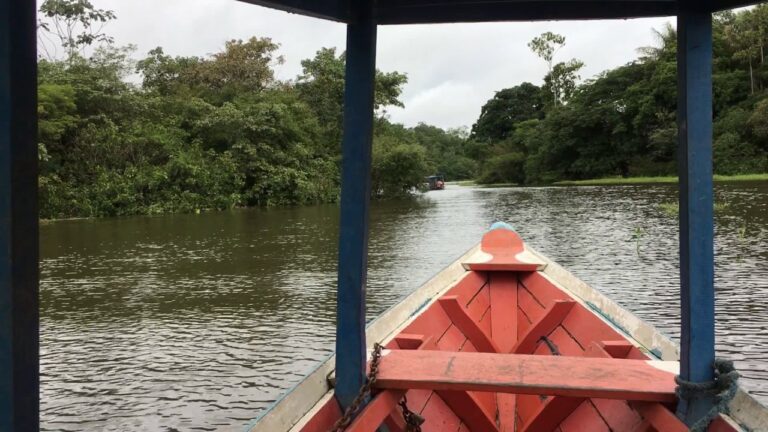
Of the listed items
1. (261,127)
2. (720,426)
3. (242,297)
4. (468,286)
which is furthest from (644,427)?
(261,127)

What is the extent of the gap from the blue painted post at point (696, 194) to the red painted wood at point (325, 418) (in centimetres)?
105

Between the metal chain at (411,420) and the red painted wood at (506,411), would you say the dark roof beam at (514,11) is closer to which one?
the metal chain at (411,420)

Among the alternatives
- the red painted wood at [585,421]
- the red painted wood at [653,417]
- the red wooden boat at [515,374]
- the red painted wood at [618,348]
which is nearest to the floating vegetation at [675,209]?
the red wooden boat at [515,374]

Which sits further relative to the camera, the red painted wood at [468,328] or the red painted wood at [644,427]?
the red painted wood at [468,328]

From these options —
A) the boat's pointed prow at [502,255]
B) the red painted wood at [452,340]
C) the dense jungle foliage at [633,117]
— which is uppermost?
the dense jungle foliage at [633,117]

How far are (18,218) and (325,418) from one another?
1.14 metres

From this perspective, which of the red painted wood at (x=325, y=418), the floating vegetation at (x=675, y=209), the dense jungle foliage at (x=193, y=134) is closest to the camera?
the red painted wood at (x=325, y=418)

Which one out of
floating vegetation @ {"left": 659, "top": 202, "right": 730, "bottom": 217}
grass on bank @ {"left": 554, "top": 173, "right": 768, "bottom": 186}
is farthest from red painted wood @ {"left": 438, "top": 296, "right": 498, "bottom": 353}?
grass on bank @ {"left": 554, "top": 173, "right": 768, "bottom": 186}

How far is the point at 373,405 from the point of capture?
6.04 ft

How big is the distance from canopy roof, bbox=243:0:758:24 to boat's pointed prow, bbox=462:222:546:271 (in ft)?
7.64

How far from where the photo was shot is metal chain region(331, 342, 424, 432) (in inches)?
67.7

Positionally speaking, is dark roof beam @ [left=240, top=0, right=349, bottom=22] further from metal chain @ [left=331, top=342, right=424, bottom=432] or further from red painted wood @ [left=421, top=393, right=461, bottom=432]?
red painted wood @ [left=421, top=393, right=461, bottom=432]

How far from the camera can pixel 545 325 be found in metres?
3.13

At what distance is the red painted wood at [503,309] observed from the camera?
11.6 ft
